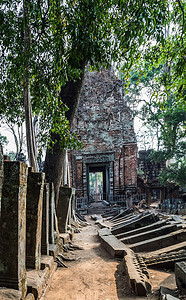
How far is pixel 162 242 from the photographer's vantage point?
484cm

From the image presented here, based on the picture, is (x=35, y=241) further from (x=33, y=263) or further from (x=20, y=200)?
(x=20, y=200)

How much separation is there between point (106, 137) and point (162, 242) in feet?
41.3

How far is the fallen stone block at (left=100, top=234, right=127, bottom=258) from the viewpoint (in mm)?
4676

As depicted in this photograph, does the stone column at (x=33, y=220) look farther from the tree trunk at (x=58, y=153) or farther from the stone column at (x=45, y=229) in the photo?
the tree trunk at (x=58, y=153)

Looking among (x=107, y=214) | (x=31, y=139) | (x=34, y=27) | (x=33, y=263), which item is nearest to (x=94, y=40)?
(x=34, y=27)

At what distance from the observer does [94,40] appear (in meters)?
3.97

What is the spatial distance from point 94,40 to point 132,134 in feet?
43.4

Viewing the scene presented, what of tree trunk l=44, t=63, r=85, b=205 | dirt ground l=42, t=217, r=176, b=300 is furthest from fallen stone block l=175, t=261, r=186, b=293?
tree trunk l=44, t=63, r=85, b=205

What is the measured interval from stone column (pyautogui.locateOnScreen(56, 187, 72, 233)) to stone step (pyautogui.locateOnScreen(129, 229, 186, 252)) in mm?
2011

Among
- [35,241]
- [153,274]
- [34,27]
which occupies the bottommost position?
[153,274]

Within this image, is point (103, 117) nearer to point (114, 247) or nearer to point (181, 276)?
point (114, 247)

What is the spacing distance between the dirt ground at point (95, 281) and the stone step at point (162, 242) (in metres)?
0.64

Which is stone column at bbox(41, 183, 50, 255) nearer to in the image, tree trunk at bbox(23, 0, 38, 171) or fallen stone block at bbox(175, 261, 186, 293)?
tree trunk at bbox(23, 0, 38, 171)

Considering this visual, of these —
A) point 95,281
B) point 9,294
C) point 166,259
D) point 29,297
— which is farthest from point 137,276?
point 9,294
